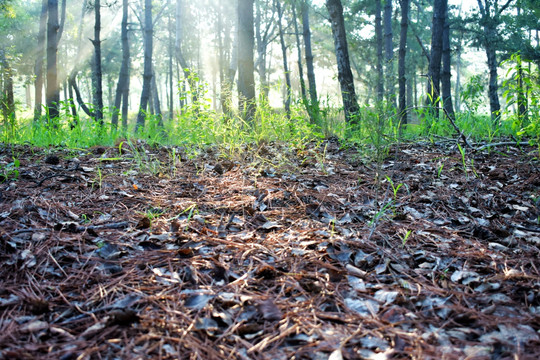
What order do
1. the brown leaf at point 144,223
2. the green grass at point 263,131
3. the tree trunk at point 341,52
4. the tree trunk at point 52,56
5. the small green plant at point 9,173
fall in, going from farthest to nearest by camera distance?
the tree trunk at point 52,56 → the tree trunk at point 341,52 → the green grass at point 263,131 → the small green plant at point 9,173 → the brown leaf at point 144,223

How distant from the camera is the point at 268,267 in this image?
175 cm

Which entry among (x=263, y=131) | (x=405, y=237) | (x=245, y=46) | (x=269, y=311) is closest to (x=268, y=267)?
(x=269, y=311)

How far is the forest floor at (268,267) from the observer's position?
4.28 ft

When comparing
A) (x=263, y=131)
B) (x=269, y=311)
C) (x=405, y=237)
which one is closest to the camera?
(x=269, y=311)

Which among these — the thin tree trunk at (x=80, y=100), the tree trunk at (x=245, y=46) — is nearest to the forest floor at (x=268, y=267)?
the tree trunk at (x=245, y=46)

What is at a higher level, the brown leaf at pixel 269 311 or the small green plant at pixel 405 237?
the small green plant at pixel 405 237

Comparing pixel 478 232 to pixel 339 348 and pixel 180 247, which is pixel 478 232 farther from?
pixel 180 247

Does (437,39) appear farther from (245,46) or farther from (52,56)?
(52,56)

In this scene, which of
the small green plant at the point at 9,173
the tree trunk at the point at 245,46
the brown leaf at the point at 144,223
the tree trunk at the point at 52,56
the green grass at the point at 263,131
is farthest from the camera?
the tree trunk at the point at 52,56

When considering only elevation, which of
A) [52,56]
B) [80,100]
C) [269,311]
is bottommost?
[269,311]

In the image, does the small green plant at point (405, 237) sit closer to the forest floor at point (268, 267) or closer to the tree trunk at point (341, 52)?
the forest floor at point (268, 267)

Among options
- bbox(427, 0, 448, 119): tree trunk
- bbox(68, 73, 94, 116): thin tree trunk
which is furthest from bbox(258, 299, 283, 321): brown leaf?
bbox(68, 73, 94, 116): thin tree trunk

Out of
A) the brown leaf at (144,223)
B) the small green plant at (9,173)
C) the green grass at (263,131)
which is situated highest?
the green grass at (263,131)

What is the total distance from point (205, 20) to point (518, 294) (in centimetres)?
2858
